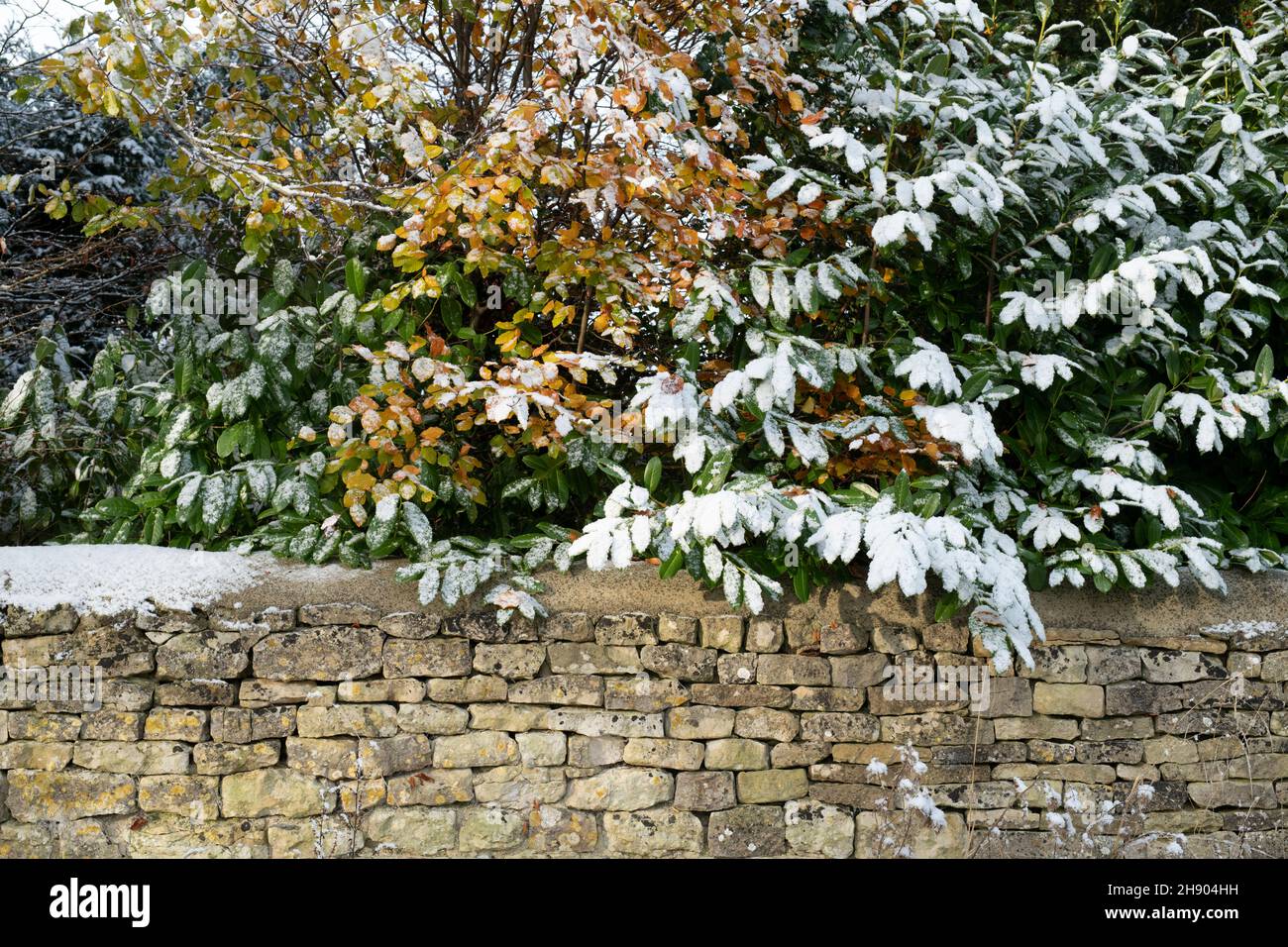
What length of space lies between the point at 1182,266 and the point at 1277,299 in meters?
0.46

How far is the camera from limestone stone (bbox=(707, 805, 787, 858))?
2.83 m

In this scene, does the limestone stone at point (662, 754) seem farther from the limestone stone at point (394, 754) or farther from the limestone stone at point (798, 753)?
the limestone stone at point (394, 754)

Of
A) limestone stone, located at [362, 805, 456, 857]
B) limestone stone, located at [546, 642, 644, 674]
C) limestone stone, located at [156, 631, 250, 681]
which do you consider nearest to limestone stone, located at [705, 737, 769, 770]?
limestone stone, located at [546, 642, 644, 674]

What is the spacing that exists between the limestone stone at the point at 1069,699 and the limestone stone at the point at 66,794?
2741 millimetres

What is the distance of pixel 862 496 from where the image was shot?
273 centimetres

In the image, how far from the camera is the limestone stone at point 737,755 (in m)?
2.83

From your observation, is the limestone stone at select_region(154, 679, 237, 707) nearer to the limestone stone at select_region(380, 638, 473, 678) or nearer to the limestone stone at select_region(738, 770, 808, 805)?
the limestone stone at select_region(380, 638, 473, 678)

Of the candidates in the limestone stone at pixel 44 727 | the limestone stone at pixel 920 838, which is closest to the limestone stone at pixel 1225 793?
the limestone stone at pixel 920 838

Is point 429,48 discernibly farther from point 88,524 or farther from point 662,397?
point 88,524

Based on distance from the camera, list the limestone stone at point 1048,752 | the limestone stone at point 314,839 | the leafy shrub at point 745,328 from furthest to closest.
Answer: the limestone stone at point 1048,752, the limestone stone at point 314,839, the leafy shrub at point 745,328

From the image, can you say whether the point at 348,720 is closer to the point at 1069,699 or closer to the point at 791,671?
the point at 791,671

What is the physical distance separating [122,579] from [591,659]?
1.42 metres

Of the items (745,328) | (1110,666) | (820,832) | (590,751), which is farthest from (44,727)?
(1110,666)

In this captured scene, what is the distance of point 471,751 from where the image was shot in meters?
2.80
